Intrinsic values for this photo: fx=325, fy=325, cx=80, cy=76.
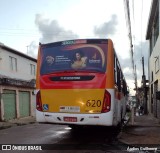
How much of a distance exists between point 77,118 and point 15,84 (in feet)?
65.9

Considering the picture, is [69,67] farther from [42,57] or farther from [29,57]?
[29,57]

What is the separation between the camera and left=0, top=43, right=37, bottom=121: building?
92.0 ft

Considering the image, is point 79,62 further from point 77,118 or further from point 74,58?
point 77,118

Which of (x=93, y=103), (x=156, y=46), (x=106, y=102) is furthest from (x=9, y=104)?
(x=106, y=102)

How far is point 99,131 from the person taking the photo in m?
15.9

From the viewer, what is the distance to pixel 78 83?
1123cm

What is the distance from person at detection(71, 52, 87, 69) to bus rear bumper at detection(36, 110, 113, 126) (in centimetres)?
170

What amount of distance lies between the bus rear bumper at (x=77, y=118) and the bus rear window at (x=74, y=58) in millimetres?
1515

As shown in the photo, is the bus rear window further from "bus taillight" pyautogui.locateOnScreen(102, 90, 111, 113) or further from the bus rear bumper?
the bus rear bumper

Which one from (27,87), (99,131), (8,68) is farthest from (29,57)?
(99,131)

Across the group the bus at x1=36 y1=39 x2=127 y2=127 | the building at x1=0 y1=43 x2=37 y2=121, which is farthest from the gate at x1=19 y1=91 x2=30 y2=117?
the bus at x1=36 y1=39 x2=127 y2=127

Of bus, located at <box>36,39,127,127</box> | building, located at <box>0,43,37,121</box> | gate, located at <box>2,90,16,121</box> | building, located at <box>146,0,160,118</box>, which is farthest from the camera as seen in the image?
gate, located at <box>2,90,16,121</box>

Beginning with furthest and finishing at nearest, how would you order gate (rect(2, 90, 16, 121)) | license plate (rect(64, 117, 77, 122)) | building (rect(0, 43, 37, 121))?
gate (rect(2, 90, 16, 121)) → building (rect(0, 43, 37, 121)) → license plate (rect(64, 117, 77, 122))

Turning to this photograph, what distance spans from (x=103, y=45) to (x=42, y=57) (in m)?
2.44
